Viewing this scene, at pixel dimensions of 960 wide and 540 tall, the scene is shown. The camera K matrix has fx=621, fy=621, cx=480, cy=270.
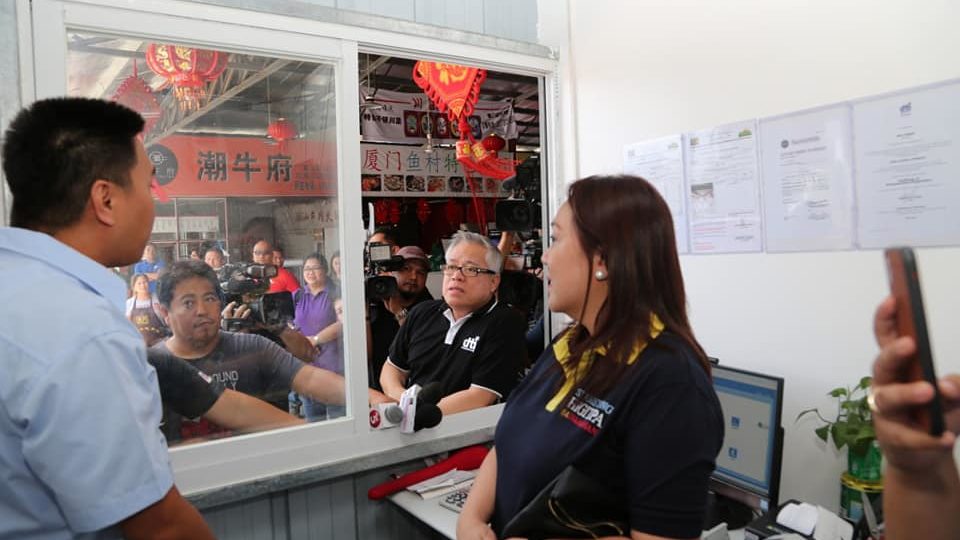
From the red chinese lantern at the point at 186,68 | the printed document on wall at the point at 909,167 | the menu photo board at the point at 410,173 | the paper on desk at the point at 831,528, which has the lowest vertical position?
the paper on desk at the point at 831,528

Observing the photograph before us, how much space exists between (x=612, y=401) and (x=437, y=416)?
1223mm

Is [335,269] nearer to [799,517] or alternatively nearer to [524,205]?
[524,205]

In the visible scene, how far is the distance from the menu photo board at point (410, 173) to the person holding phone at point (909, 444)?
4577mm

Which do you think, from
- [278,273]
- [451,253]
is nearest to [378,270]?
[451,253]

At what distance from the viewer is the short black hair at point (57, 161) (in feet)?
3.78

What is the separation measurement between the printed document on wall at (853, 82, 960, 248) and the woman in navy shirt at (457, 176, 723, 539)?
0.78m

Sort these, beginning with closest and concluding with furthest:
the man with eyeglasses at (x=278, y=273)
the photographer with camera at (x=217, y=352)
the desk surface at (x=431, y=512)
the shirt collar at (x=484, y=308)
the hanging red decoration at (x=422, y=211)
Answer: the desk surface at (x=431, y=512) < the photographer with camera at (x=217, y=352) < the man with eyeglasses at (x=278, y=273) < the shirt collar at (x=484, y=308) < the hanging red decoration at (x=422, y=211)

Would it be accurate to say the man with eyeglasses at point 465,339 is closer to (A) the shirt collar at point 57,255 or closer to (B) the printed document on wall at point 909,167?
(B) the printed document on wall at point 909,167

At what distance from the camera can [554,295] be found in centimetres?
135

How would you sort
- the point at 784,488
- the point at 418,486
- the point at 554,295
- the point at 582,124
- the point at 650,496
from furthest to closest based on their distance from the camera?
the point at 582,124 → the point at 418,486 → the point at 784,488 → the point at 554,295 → the point at 650,496

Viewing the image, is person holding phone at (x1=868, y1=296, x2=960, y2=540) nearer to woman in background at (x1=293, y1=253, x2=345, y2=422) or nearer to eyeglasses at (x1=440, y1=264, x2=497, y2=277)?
woman in background at (x1=293, y1=253, x2=345, y2=422)

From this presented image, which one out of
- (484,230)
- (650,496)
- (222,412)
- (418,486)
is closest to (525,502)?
(650,496)

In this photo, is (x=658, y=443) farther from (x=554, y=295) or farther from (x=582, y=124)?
(x=582, y=124)

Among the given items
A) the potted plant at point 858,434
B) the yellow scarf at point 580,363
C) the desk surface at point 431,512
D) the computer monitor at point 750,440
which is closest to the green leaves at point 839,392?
the potted plant at point 858,434
